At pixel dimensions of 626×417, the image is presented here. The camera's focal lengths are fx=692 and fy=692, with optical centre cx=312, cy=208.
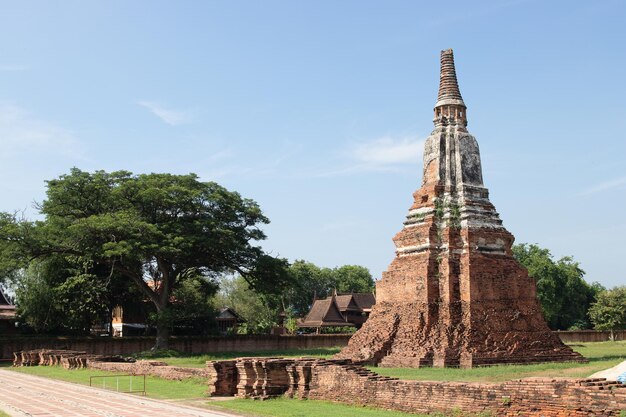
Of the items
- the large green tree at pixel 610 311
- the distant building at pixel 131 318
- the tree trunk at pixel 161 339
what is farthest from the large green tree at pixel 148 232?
the large green tree at pixel 610 311

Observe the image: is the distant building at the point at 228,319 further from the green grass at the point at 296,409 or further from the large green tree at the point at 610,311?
the green grass at the point at 296,409

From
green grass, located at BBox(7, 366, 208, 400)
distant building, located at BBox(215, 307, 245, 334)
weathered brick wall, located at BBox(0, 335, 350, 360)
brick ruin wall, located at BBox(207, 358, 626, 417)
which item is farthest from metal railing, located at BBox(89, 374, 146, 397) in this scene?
distant building, located at BBox(215, 307, 245, 334)

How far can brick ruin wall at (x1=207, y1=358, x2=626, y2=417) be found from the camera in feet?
39.6

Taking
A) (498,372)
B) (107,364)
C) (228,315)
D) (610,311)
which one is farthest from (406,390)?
(610,311)

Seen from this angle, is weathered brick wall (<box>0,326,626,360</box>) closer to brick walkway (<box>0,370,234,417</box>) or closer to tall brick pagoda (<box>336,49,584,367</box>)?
brick walkway (<box>0,370,234,417</box>)

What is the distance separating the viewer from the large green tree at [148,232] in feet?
122

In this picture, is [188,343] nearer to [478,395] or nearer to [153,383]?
[153,383]

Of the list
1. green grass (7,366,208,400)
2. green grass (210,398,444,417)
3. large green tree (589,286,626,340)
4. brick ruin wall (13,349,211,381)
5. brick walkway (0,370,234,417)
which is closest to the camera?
green grass (210,398,444,417)

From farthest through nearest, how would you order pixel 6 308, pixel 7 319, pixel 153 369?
pixel 6 308
pixel 7 319
pixel 153 369

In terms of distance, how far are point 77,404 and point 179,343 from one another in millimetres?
28192

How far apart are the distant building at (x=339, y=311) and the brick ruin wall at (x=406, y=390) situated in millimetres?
46468

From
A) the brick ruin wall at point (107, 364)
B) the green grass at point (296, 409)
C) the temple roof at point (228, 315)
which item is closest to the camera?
the green grass at point (296, 409)

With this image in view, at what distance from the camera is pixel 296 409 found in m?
16.1

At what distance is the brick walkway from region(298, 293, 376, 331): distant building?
4365 centimetres
